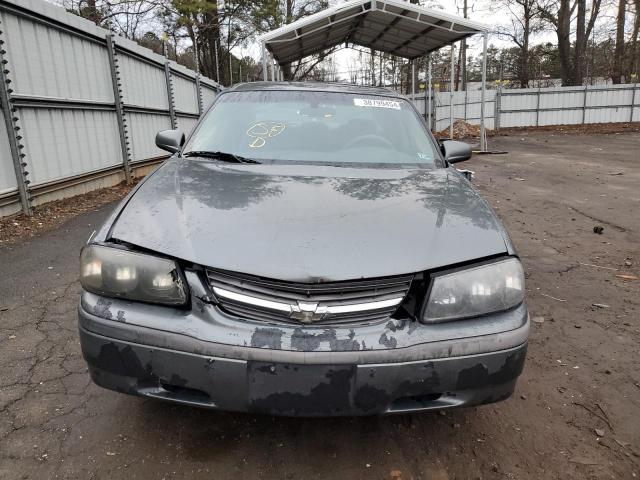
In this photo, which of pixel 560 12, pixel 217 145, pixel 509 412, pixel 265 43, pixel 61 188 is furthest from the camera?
pixel 560 12

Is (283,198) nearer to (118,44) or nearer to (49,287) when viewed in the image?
(49,287)

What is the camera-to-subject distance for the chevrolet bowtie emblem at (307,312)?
1.70m

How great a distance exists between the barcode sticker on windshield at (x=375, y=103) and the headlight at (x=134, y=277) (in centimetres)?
213

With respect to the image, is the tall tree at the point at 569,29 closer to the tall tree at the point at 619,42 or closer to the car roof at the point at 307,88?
the tall tree at the point at 619,42

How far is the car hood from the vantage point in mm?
1759

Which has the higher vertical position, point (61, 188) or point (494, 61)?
point (494, 61)

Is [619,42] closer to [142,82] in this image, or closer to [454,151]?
[142,82]

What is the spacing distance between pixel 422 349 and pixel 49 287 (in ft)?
11.0

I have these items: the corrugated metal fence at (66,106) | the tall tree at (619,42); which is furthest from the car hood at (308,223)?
the tall tree at (619,42)

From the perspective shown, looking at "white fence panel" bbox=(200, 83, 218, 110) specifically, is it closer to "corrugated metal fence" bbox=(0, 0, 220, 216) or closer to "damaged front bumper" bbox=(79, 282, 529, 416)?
"corrugated metal fence" bbox=(0, 0, 220, 216)

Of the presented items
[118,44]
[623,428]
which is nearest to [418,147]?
[623,428]

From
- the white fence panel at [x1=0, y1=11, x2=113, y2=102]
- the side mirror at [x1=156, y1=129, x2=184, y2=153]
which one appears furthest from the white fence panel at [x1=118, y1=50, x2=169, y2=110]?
the side mirror at [x1=156, y1=129, x2=184, y2=153]

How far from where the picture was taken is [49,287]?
12.7ft

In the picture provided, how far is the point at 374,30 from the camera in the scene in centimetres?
1341
